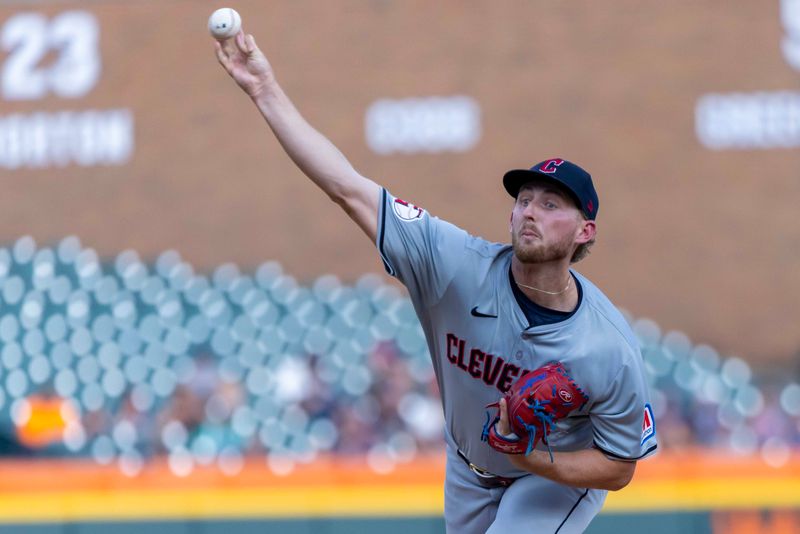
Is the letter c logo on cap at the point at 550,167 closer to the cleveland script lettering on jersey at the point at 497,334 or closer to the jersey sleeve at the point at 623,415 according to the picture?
the cleveland script lettering on jersey at the point at 497,334

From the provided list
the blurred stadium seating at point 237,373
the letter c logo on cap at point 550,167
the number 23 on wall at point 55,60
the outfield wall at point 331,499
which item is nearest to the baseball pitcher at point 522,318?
the letter c logo on cap at point 550,167

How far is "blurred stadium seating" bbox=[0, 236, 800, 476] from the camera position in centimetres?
844

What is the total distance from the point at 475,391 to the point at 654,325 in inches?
363

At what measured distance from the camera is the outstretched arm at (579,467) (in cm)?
285

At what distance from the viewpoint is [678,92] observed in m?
12.3

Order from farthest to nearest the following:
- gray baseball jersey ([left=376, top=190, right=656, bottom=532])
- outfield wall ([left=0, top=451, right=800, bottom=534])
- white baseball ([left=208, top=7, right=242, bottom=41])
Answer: outfield wall ([left=0, top=451, right=800, bottom=534])
gray baseball jersey ([left=376, top=190, right=656, bottom=532])
white baseball ([left=208, top=7, right=242, bottom=41])

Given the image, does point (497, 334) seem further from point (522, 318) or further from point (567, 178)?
point (567, 178)

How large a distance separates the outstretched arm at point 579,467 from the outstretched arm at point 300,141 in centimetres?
61

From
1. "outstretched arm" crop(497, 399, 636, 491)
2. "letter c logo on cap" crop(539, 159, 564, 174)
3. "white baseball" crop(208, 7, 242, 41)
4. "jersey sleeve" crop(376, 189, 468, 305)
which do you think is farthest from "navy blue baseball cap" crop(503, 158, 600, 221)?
"white baseball" crop(208, 7, 242, 41)

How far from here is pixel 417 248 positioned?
9.66 feet

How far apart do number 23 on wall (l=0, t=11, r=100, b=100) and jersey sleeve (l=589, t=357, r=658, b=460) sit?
1121 centimetres

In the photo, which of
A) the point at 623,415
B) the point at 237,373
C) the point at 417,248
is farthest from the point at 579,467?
the point at 237,373

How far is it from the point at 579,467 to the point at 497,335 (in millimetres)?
394

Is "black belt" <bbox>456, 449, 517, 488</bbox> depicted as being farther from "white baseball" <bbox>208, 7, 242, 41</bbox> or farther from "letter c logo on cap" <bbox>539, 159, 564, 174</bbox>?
"white baseball" <bbox>208, 7, 242, 41</bbox>
